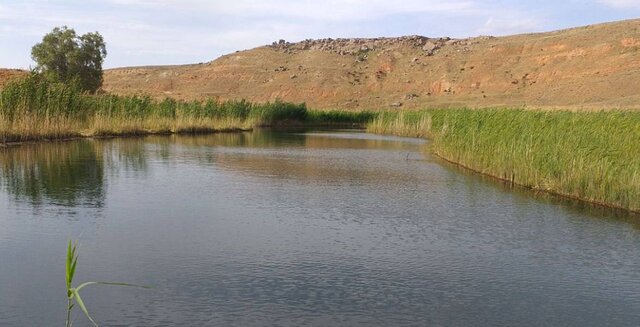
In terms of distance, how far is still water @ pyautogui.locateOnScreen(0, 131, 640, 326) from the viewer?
5.97 metres

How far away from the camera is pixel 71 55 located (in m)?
56.8

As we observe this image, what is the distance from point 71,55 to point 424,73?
169ft

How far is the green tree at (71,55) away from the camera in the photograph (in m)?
55.7

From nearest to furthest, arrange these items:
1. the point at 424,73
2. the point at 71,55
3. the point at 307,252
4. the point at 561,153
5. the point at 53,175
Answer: the point at 307,252 → the point at 561,153 → the point at 53,175 → the point at 71,55 → the point at 424,73

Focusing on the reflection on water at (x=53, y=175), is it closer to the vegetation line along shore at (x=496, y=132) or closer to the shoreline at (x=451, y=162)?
the shoreline at (x=451, y=162)

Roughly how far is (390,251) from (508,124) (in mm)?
10227

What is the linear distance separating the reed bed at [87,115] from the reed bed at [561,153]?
13.5 meters

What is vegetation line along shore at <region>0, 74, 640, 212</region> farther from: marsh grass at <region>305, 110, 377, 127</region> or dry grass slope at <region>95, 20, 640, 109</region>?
dry grass slope at <region>95, 20, 640, 109</region>

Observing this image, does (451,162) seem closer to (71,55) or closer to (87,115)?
(87,115)

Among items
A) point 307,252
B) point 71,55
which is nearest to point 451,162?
point 307,252

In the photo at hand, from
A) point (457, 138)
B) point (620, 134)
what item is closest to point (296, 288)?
point (620, 134)

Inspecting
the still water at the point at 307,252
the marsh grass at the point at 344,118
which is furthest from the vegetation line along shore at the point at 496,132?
the marsh grass at the point at 344,118

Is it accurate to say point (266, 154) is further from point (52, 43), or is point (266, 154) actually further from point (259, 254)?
point (52, 43)

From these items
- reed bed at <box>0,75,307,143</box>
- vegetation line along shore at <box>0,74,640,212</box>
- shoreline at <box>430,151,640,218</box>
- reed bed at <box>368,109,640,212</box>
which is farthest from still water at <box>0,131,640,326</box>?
reed bed at <box>0,75,307,143</box>
